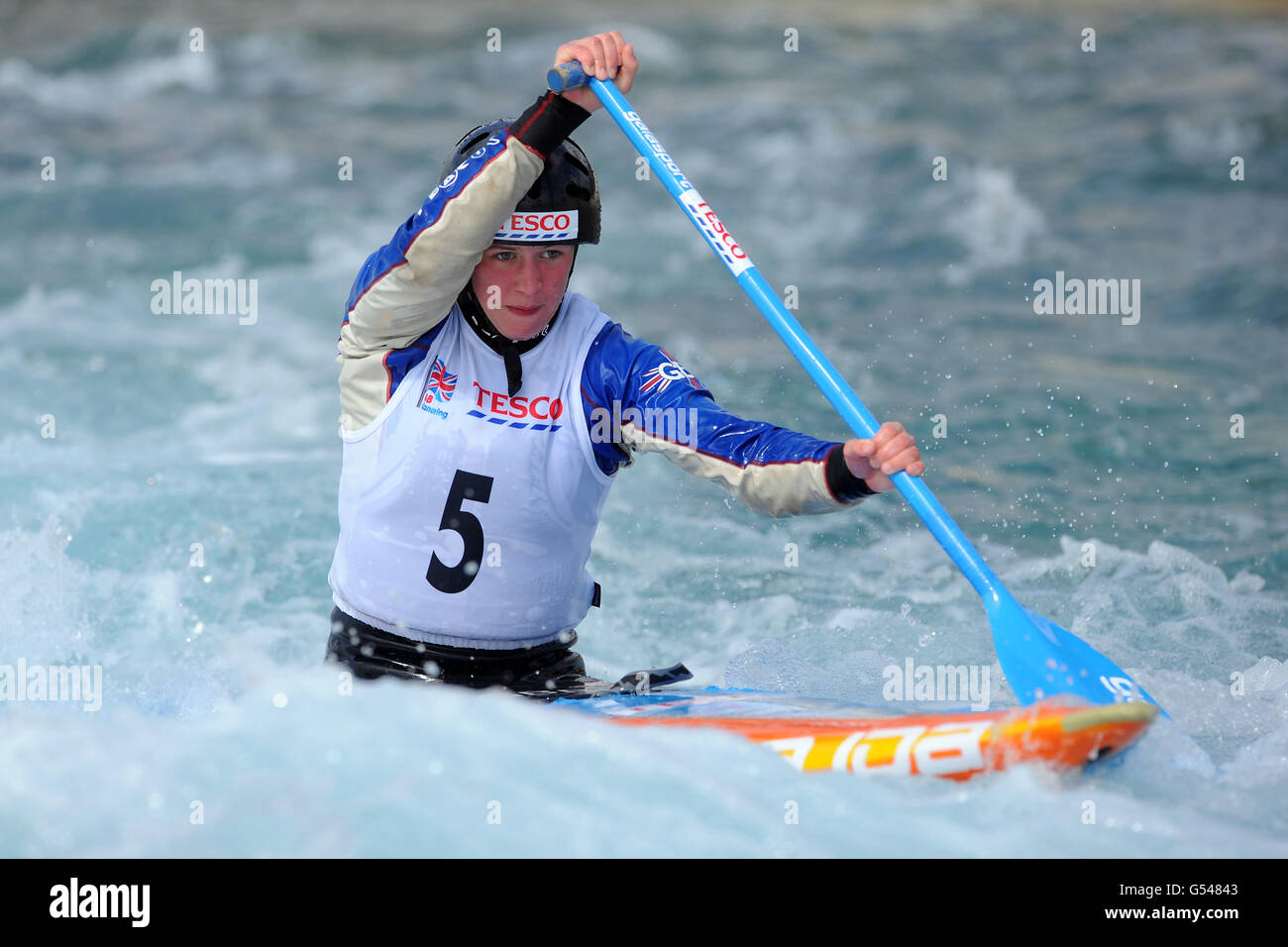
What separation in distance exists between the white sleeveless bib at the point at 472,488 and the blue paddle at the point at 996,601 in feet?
1.71

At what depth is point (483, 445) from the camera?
338cm

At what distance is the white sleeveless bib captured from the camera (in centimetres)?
340

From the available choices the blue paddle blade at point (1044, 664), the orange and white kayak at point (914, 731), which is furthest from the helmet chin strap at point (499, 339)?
the blue paddle blade at point (1044, 664)

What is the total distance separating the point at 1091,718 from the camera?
274cm

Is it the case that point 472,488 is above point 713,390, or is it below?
below

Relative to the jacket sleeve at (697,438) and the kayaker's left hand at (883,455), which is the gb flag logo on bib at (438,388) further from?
the kayaker's left hand at (883,455)

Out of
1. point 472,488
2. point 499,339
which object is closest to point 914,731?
point 472,488

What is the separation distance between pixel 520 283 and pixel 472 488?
523 millimetres

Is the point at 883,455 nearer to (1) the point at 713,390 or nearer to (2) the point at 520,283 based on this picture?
(2) the point at 520,283

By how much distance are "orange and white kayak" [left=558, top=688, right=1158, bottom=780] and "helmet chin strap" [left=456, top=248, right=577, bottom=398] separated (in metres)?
0.84

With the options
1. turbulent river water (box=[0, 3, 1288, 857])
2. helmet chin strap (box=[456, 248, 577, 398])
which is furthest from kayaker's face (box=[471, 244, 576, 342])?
turbulent river water (box=[0, 3, 1288, 857])

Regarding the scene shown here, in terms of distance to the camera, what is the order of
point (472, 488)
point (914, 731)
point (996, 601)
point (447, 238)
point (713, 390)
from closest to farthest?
point (914, 731) → point (447, 238) → point (996, 601) → point (472, 488) → point (713, 390)

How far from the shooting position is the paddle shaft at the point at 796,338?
3.21m
